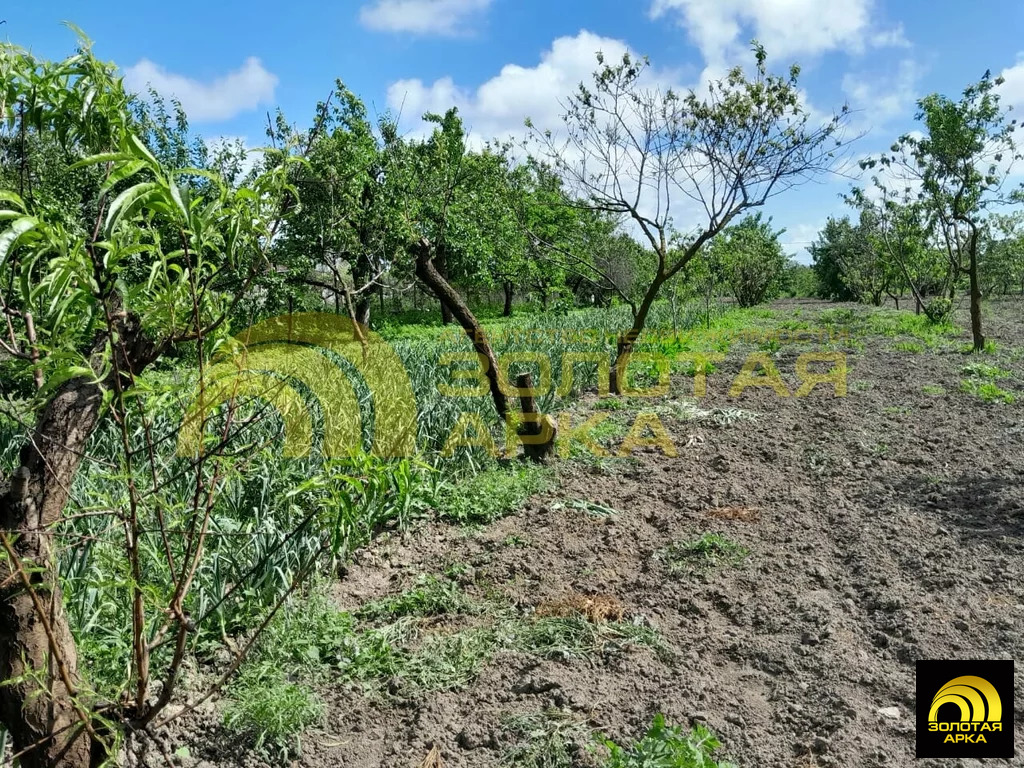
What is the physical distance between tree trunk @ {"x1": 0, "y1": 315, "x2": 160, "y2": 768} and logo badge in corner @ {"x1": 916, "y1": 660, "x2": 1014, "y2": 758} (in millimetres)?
2642

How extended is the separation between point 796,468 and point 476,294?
76.4 feet

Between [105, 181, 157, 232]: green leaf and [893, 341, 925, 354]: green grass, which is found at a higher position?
[105, 181, 157, 232]: green leaf

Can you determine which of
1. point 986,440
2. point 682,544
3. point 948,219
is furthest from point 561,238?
point 682,544

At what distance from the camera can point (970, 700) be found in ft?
8.20

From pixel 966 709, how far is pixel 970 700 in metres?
0.08

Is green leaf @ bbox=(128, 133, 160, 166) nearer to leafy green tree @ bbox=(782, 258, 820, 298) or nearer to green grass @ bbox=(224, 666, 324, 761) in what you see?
green grass @ bbox=(224, 666, 324, 761)

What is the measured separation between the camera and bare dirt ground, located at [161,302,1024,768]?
7.93ft

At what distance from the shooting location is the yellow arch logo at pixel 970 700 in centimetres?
245

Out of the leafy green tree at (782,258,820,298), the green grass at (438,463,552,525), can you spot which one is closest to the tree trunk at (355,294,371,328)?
the green grass at (438,463,552,525)

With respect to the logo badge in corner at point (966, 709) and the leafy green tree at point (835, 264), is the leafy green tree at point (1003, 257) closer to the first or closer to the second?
the leafy green tree at point (835, 264)

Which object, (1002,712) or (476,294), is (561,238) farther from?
(1002,712)

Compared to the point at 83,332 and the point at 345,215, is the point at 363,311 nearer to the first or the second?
the point at 345,215

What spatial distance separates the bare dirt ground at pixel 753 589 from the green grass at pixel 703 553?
45 millimetres

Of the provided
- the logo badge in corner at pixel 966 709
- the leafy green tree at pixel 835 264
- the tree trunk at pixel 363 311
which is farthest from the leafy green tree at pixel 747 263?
the logo badge in corner at pixel 966 709
